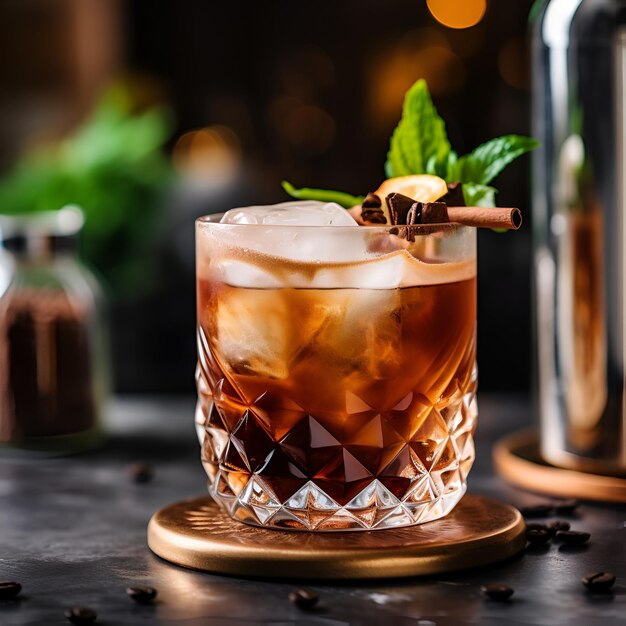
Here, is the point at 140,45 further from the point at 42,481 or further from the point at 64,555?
the point at 64,555

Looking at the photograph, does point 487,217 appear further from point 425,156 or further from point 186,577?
point 186,577

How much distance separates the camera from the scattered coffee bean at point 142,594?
964 millimetres

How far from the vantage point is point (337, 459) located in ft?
3.60

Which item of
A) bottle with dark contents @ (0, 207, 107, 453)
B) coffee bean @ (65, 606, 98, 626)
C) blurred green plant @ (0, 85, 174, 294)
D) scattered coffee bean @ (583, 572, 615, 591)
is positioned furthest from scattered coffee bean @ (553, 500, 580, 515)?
blurred green plant @ (0, 85, 174, 294)

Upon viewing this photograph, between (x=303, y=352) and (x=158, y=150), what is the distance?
13.8ft

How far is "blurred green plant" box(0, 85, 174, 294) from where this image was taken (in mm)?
2369

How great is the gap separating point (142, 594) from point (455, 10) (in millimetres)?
4654

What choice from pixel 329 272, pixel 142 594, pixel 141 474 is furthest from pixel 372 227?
pixel 141 474

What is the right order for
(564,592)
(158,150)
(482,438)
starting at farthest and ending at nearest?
(158,150), (482,438), (564,592)

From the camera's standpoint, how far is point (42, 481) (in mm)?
1454

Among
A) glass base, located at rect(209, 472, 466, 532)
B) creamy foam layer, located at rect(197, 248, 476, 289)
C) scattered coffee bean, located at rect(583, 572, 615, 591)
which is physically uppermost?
creamy foam layer, located at rect(197, 248, 476, 289)

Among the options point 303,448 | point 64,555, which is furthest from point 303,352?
point 64,555

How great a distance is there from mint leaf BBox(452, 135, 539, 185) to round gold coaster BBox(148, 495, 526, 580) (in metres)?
0.35

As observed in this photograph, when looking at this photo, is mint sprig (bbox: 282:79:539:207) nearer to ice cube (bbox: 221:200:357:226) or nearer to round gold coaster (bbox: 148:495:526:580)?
ice cube (bbox: 221:200:357:226)
